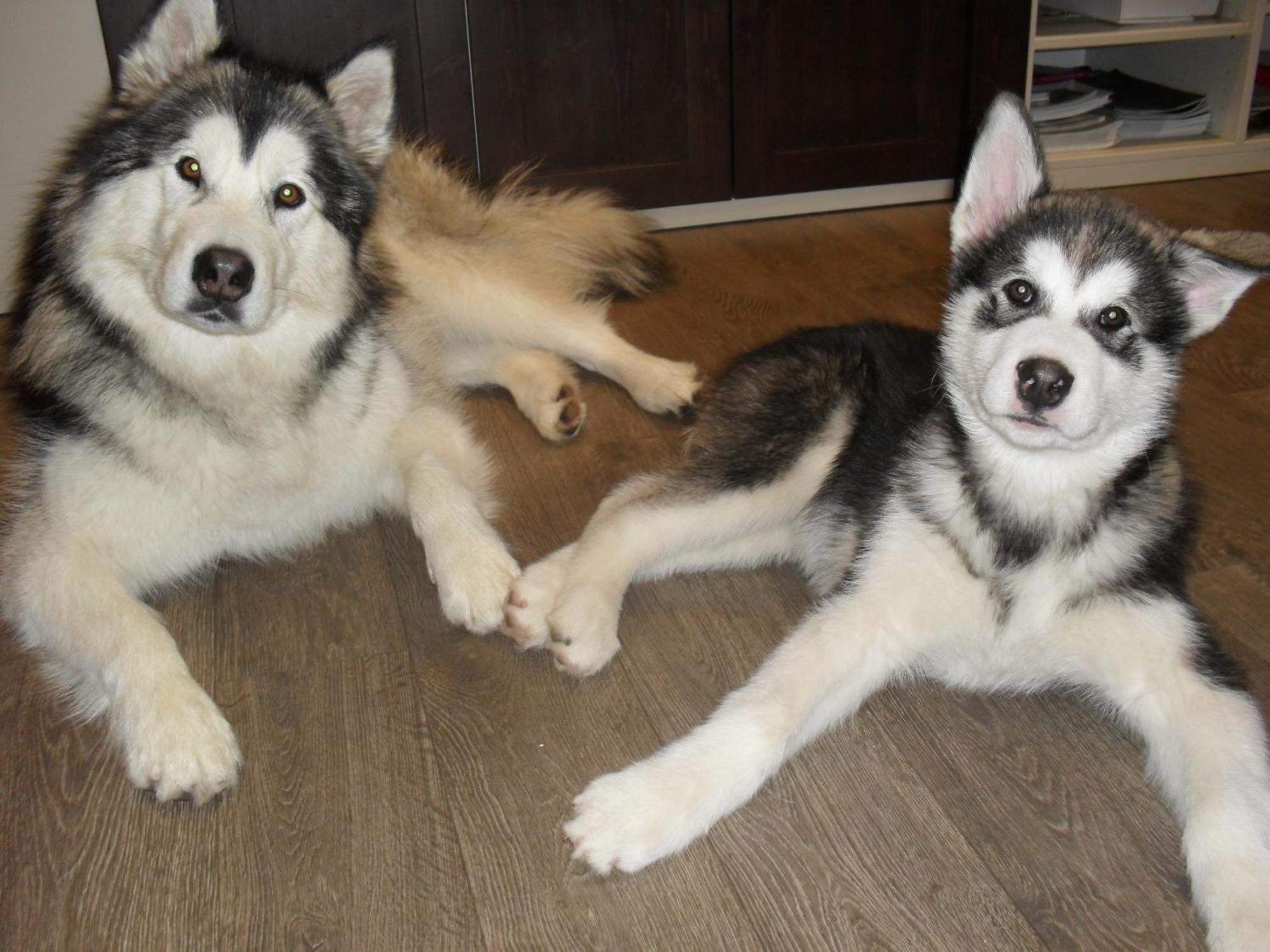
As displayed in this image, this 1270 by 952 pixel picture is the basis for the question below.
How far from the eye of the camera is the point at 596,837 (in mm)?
1709

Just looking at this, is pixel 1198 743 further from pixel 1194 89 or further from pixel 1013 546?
pixel 1194 89

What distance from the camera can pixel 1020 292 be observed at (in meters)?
1.81

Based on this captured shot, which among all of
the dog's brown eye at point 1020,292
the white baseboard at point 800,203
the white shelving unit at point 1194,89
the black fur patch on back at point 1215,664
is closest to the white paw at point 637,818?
the black fur patch on back at point 1215,664

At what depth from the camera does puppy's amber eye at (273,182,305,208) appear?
86.0 inches

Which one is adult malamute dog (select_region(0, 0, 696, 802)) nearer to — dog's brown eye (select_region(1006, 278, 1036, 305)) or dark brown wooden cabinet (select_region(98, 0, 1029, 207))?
dog's brown eye (select_region(1006, 278, 1036, 305))

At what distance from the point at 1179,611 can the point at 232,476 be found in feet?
6.12

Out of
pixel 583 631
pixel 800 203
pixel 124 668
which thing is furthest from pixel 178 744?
pixel 800 203

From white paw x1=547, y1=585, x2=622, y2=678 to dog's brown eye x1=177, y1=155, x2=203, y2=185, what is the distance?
42.6 inches

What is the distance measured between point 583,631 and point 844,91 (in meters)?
3.17

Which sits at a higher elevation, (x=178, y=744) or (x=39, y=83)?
(x=39, y=83)

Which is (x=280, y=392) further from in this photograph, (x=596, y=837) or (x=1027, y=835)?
(x=1027, y=835)

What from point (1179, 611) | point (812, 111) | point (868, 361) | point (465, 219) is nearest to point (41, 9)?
point (465, 219)

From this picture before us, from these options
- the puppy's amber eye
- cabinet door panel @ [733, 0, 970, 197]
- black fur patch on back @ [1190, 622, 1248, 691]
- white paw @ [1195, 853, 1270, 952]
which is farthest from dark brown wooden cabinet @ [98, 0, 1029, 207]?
white paw @ [1195, 853, 1270, 952]

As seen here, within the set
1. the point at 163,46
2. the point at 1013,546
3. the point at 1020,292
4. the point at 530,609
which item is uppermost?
the point at 163,46
